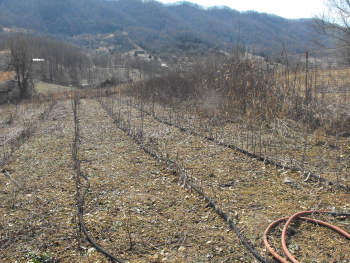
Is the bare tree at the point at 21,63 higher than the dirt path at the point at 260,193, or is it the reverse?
the bare tree at the point at 21,63

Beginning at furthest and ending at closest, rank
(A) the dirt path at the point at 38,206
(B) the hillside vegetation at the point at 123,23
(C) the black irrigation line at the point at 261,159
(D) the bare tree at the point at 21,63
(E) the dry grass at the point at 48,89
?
(B) the hillside vegetation at the point at 123,23 < (E) the dry grass at the point at 48,89 < (D) the bare tree at the point at 21,63 < (C) the black irrigation line at the point at 261,159 < (A) the dirt path at the point at 38,206

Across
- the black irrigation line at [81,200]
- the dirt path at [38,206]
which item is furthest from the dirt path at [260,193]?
the dirt path at [38,206]

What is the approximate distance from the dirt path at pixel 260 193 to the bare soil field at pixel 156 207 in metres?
0.01

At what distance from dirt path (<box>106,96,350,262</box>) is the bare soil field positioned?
1 cm

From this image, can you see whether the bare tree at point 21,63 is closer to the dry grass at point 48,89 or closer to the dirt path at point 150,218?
the dry grass at point 48,89

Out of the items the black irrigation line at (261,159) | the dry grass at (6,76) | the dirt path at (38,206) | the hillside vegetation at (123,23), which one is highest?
the hillside vegetation at (123,23)

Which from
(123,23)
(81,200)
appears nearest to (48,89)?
(81,200)

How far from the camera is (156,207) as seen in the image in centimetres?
327

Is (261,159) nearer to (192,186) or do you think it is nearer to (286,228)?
(192,186)

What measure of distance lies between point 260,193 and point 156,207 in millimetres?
1183

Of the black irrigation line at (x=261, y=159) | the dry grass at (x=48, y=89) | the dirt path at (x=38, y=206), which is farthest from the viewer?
the dry grass at (x=48, y=89)

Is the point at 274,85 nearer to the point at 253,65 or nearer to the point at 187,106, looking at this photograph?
the point at 253,65

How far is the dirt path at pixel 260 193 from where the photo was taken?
254cm

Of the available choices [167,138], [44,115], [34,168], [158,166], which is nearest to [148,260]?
[158,166]
